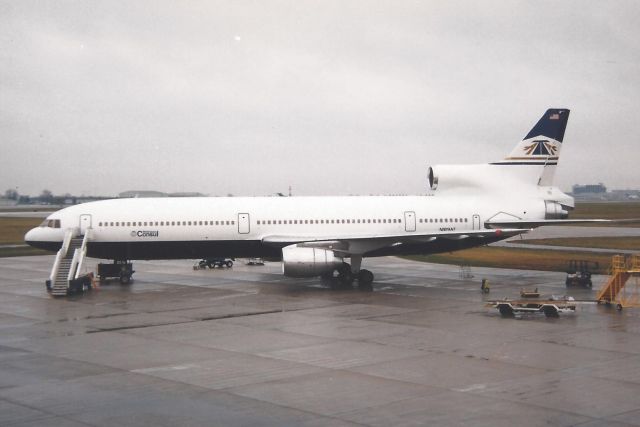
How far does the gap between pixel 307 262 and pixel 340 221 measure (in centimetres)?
442

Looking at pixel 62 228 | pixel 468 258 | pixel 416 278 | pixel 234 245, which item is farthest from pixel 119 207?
pixel 468 258

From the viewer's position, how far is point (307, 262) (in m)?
30.6

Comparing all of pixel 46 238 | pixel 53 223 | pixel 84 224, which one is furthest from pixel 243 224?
pixel 46 238

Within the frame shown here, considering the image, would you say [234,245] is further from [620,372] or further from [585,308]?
[620,372]

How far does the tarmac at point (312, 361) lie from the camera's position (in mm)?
12906

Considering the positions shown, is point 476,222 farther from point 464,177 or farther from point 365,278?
point 365,278

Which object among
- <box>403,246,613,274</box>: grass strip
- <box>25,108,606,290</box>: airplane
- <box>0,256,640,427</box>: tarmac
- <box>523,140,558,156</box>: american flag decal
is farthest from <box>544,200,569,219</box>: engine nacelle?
<box>0,256,640,427</box>: tarmac

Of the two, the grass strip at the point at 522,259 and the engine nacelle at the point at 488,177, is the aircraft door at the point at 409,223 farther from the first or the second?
the grass strip at the point at 522,259

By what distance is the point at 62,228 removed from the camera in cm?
3344

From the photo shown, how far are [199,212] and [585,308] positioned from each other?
1791 centimetres

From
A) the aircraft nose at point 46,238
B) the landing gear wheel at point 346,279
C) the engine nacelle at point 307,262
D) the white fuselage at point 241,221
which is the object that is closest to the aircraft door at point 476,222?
the white fuselage at point 241,221

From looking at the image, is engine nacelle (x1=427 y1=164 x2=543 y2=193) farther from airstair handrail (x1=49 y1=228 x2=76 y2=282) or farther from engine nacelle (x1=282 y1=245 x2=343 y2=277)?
airstair handrail (x1=49 y1=228 x2=76 y2=282)

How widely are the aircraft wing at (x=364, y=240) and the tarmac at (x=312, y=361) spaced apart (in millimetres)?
2716

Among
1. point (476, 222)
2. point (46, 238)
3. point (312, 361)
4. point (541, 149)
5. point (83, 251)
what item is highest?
point (541, 149)
